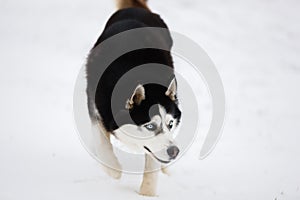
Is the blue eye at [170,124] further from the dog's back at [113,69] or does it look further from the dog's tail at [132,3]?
the dog's tail at [132,3]

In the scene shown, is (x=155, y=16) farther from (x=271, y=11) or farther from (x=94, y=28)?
(x=271, y=11)

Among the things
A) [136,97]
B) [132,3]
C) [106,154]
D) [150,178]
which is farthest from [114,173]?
[132,3]

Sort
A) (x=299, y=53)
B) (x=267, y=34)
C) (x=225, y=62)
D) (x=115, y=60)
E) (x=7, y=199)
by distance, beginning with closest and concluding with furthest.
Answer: (x=7, y=199) → (x=115, y=60) → (x=225, y=62) → (x=299, y=53) → (x=267, y=34)

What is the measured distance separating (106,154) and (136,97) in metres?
0.87

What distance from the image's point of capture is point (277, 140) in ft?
18.8

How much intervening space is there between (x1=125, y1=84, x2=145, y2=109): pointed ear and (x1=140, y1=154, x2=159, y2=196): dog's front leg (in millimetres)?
614

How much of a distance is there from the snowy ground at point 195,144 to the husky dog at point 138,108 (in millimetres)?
359

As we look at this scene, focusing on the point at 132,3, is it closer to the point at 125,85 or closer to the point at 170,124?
the point at 125,85

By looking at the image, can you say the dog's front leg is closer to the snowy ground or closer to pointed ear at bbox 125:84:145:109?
the snowy ground

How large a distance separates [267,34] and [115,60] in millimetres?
5899

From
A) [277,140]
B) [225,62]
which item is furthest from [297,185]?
[225,62]

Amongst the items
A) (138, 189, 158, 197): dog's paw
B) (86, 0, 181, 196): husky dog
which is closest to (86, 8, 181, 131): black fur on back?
(86, 0, 181, 196): husky dog

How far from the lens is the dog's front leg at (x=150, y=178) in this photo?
161 inches

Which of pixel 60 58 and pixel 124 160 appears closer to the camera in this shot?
pixel 124 160
